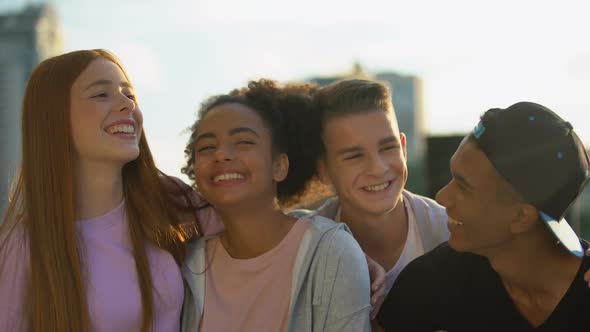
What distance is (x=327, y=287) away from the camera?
9.12ft

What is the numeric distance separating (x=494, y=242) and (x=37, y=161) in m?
1.73

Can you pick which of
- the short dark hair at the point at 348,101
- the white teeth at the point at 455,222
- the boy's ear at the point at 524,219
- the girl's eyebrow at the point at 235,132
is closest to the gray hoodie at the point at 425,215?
the short dark hair at the point at 348,101

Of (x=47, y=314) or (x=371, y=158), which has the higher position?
(x=371, y=158)

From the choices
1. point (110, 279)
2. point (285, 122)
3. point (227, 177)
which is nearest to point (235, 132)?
point (227, 177)

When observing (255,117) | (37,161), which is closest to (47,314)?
(37,161)

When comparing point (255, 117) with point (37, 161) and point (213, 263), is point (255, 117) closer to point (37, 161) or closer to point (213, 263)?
point (213, 263)

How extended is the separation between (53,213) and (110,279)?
0.33 meters

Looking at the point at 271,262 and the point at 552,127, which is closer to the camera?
the point at 552,127

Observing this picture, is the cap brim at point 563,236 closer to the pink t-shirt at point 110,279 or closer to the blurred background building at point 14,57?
the pink t-shirt at point 110,279

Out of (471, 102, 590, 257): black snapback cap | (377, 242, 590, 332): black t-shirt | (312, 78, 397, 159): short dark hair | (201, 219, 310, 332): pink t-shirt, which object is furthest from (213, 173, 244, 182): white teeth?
(471, 102, 590, 257): black snapback cap

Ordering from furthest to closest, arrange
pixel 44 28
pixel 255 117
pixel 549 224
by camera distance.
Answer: pixel 44 28, pixel 255 117, pixel 549 224

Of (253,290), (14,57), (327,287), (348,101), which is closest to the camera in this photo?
(327,287)

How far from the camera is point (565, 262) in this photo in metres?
2.60

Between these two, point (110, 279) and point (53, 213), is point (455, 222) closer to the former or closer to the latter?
point (110, 279)
